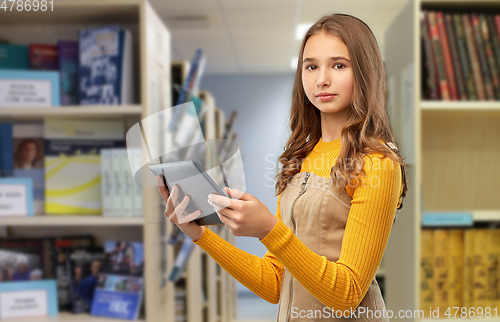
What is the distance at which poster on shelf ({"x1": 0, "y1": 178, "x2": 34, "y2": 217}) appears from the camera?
1519 millimetres

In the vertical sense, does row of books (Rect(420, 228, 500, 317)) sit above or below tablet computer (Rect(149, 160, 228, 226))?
below

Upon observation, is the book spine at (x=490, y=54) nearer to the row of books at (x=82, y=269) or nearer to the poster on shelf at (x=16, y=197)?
the row of books at (x=82, y=269)

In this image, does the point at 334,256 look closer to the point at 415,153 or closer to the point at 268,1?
the point at 415,153

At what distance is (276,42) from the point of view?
4.82m

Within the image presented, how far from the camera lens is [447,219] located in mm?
1391

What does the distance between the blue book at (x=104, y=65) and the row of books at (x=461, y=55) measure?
1040mm

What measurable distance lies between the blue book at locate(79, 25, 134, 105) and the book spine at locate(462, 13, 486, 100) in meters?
1.16

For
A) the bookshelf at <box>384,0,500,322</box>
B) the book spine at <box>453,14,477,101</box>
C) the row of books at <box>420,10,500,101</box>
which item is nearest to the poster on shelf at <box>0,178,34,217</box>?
the bookshelf at <box>384,0,500,322</box>

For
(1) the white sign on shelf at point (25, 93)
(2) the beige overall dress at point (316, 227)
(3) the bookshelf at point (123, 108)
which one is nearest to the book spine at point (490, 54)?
(2) the beige overall dress at point (316, 227)

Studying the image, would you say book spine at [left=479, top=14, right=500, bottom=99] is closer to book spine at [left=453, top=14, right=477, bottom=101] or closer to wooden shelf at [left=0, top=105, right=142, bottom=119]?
book spine at [left=453, top=14, right=477, bottom=101]

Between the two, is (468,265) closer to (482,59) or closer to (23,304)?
(482,59)

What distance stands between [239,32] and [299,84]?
3.78 metres

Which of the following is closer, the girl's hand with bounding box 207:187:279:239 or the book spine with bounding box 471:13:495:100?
the girl's hand with bounding box 207:187:279:239

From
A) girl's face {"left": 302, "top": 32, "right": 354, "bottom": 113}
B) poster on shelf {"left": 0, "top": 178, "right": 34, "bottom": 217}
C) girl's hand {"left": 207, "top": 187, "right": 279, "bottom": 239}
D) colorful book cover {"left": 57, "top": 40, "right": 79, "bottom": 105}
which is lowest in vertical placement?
poster on shelf {"left": 0, "top": 178, "right": 34, "bottom": 217}
